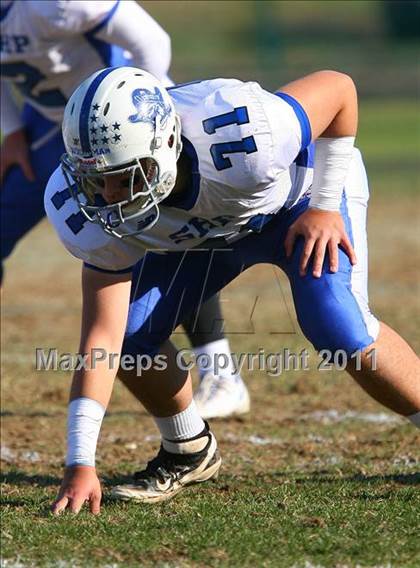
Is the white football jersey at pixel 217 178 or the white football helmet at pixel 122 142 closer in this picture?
the white football helmet at pixel 122 142

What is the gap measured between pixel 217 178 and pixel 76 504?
992 mm

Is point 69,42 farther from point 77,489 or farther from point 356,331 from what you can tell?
point 77,489

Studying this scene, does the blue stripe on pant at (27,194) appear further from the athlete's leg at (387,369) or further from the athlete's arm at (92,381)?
the athlete's leg at (387,369)

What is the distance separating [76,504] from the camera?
3.21m

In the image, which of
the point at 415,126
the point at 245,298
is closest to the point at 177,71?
the point at 415,126

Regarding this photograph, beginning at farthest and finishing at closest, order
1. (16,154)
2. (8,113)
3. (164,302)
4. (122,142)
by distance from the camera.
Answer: (8,113) < (16,154) < (164,302) < (122,142)

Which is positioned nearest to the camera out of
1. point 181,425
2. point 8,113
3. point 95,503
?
point 95,503

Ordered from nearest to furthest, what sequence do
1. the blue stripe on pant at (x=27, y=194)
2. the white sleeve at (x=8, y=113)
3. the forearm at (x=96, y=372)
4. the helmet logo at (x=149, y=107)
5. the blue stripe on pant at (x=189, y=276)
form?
the helmet logo at (x=149, y=107), the forearm at (x=96, y=372), the blue stripe on pant at (x=189, y=276), the blue stripe on pant at (x=27, y=194), the white sleeve at (x=8, y=113)

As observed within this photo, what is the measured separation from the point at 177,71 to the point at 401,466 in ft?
49.5

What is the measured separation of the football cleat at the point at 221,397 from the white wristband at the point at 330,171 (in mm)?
1567

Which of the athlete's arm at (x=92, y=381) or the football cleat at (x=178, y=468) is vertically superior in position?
the athlete's arm at (x=92, y=381)

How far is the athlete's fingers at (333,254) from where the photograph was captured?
3.49 metres

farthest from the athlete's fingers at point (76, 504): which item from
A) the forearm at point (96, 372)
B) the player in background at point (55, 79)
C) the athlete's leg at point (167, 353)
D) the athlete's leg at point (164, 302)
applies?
the player in background at point (55, 79)

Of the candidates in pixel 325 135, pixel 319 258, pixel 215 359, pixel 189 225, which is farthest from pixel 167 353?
pixel 215 359
